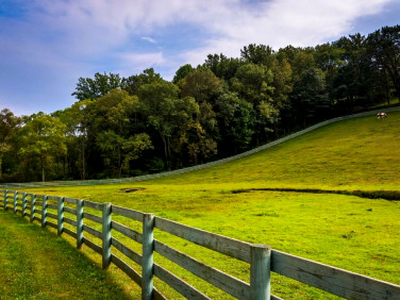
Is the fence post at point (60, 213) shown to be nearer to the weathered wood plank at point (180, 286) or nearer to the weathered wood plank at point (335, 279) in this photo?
the weathered wood plank at point (180, 286)

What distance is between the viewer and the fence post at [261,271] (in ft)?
9.26

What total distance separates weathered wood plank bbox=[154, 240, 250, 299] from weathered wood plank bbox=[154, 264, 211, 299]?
0.81 ft

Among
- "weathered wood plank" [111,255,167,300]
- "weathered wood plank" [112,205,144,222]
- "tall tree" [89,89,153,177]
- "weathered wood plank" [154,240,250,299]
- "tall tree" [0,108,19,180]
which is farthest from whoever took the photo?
"tall tree" [0,108,19,180]

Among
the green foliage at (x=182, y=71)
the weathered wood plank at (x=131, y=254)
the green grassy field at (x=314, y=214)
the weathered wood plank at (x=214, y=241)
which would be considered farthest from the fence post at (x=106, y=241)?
the green foliage at (x=182, y=71)

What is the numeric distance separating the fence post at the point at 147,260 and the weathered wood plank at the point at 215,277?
51cm

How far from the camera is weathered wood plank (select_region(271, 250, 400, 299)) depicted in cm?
199

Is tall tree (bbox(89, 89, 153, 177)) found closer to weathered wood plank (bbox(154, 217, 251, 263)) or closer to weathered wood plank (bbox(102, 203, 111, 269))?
weathered wood plank (bbox(102, 203, 111, 269))

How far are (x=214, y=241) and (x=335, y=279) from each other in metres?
1.64

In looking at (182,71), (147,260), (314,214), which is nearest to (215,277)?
(147,260)

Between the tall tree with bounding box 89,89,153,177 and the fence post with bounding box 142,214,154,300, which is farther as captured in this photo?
the tall tree with bounding box 89,89,153,177

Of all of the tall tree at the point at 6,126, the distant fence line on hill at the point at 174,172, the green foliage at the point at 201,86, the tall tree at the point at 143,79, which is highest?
the tall tree at the point at 143,79

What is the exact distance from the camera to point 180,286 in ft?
14.0

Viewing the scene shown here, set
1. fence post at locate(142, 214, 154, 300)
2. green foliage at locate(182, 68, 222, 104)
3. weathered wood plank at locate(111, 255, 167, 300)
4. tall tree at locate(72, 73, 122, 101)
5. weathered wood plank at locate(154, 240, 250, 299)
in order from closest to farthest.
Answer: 1. weathered wood plank at locate(154, 240, 250, 299)
2. weathered wood plank at locate(111, 255, 167, 300)
3. fence post at locate(142, 214, 154, 300)
4. green foliage at locate(182, 68, 222, 104)
5. tall tree at locate(72, 73, 122, 101)

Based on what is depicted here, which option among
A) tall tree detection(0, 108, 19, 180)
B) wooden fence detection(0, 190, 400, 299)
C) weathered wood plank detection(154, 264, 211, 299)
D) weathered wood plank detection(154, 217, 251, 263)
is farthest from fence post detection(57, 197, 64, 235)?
tall tree detection(0, 108, 19, 180)
